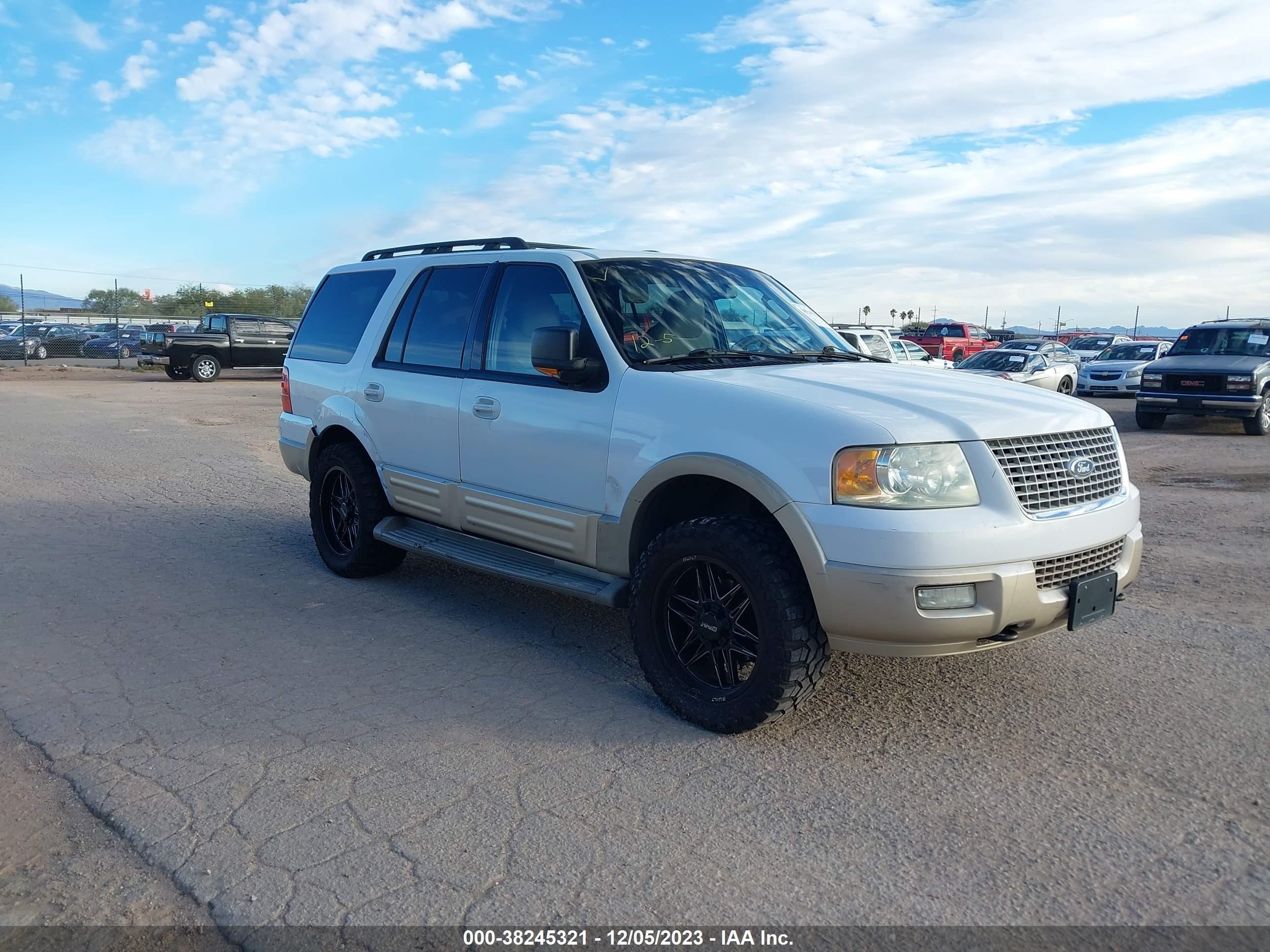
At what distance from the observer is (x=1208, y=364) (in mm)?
16078

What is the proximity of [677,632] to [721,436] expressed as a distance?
87 centimetres

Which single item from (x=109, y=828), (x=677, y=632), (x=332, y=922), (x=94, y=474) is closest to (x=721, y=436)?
(x=677, y=632)

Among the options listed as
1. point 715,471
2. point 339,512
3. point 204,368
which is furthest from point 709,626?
point 204,368

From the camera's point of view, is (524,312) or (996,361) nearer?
(524,312)

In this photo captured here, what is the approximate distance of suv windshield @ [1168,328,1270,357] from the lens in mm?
16203

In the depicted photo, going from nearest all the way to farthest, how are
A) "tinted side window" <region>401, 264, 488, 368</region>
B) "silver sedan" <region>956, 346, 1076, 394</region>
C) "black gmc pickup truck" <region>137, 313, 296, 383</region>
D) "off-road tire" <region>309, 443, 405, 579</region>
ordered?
"tinted side window" <region>401, 264, 488, 368</region>
"off-road tire" <region>309, 443, 405, 579</region>
"silver sedan" <region>956, 346, 1076, 394</region>
"black gmc pickup truck" <region>137, 313, 296, 383</region>

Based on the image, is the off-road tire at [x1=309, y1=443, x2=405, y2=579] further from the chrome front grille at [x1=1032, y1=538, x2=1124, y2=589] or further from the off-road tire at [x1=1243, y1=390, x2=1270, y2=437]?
the off-road tire at [x1=1243, y1=390, x2=1270, y2=437]

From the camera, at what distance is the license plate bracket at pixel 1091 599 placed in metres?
3.78

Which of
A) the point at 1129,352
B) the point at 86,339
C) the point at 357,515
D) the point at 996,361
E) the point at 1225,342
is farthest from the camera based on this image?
the point at 86,339

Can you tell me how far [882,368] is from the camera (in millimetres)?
4836

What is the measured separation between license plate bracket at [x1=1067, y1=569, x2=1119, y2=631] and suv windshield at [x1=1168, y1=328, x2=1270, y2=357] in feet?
48.6

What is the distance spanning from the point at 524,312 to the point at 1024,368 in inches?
759

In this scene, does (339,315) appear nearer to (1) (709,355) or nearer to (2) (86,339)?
(1) (709,355)

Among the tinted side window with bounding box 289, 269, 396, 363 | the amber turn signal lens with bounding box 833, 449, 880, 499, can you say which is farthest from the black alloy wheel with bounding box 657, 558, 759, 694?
the tinted side window with bounding box 289, 269, 396, 363
